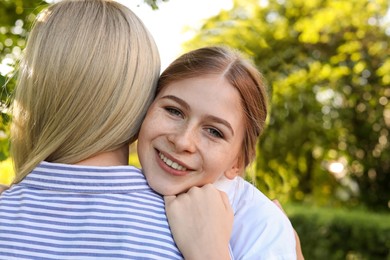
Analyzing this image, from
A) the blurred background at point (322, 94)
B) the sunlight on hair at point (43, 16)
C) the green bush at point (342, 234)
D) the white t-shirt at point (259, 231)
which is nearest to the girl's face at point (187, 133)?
the white t-shirt at point (259, 231)

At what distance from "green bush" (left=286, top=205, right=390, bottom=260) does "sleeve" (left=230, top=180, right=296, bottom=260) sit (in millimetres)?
6711

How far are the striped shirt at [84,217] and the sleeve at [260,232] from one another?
0.81 feet

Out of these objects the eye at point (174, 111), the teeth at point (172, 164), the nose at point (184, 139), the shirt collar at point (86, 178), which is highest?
the eye at point (174, 111)

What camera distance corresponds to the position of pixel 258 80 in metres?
2.26

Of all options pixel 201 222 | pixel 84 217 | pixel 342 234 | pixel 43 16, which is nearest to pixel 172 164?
pixel 201 222

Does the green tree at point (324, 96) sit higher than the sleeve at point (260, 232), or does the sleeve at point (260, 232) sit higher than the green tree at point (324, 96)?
the sleeve at point (260, 232)

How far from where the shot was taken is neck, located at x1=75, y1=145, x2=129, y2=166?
202 cm

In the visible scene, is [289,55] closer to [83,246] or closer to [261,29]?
[261,29]

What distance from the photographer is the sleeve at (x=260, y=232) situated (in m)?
2.07

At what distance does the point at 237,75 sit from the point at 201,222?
17.9 inches

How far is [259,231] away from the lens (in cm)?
212

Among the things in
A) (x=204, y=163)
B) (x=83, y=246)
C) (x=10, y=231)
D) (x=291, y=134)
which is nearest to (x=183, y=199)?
(x=204, y=163)

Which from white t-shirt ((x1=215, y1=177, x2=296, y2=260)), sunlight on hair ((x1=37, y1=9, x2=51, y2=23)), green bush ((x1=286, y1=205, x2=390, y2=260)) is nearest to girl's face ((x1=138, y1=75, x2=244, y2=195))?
white t-shirt ((x1=215, y1=177, x2=296, y2=260))

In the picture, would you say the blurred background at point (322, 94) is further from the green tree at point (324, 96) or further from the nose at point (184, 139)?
the nose at point (184, 139)
